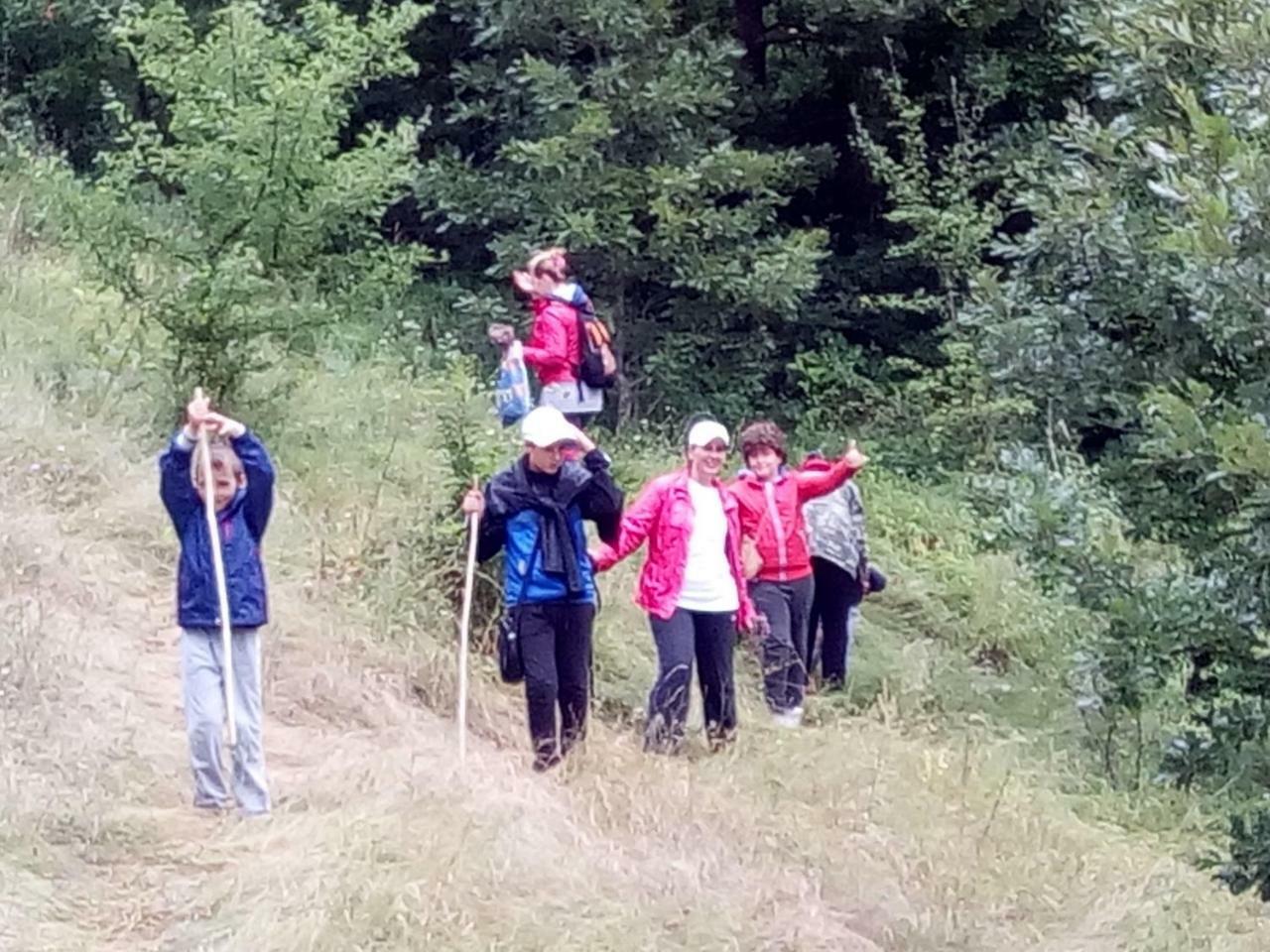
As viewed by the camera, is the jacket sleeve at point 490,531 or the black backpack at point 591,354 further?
the black backpack at point 591,354

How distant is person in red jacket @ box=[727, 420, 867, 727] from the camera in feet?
31.9

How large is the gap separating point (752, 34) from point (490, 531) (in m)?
9.70

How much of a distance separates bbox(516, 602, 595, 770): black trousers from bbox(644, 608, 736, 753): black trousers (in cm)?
57

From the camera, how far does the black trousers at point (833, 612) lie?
1060 centimetres

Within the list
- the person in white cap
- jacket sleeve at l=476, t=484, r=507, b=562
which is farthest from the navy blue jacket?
jacket sleeve at l=476, t=484, r=507, b=562

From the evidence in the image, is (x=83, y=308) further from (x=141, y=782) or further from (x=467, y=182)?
(x=141, y=782)

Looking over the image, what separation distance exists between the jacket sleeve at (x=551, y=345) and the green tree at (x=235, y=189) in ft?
4.12

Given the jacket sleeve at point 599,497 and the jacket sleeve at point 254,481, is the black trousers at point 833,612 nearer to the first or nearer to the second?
the jacket sleeve at point 599,497

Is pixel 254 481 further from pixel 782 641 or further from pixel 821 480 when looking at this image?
pixel 821 480

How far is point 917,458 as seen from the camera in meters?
16.1

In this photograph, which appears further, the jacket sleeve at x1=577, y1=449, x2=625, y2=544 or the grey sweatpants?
the jacket sleeve at x1=577, y1=449, x2=625, y2=544

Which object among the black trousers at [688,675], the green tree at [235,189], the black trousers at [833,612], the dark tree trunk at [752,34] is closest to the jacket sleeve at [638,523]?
the black trousers at [688,675]

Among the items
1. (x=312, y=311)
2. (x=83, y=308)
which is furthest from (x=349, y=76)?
(x=83, y=308)

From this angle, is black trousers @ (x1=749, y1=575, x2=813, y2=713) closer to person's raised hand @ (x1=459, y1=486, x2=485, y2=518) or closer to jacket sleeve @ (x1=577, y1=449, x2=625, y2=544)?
→ jacket sleeve @ (x1=577, y1=449, x2=625, y2=544)
